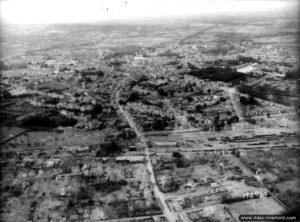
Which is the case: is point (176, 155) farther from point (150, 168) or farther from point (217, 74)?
point (217, 74)

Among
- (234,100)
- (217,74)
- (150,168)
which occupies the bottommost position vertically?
(150,168)

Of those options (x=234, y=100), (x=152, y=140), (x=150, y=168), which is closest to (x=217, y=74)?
(x=234, y=100)

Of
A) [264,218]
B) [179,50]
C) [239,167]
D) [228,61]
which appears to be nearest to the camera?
[264,218]

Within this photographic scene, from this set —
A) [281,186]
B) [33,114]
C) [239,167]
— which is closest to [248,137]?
[239,167]

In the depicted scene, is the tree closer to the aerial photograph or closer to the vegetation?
the aerial photograph

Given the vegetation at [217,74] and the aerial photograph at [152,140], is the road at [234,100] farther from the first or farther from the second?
the vegetation at [217,74]

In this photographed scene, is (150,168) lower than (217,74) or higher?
lower

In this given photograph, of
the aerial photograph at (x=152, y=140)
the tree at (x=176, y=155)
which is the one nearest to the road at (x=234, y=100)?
the aerial photograph at (x=152, y=140)

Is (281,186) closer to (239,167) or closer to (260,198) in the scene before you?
(260,198)

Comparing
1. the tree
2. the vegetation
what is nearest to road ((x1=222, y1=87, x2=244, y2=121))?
the vegetation
